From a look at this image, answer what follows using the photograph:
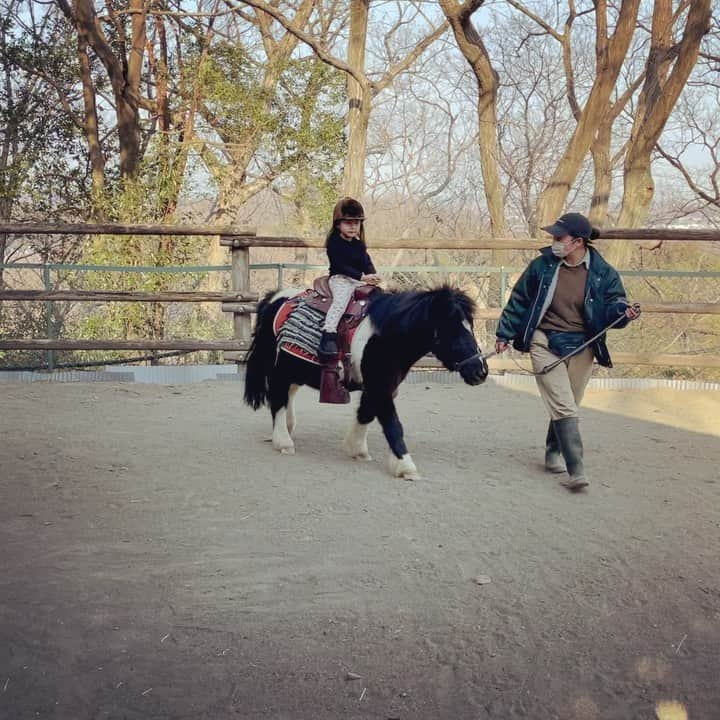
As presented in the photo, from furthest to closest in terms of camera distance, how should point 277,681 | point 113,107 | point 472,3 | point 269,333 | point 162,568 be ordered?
1. point 113,107
2. point 472,3
3. point 269,333
4. point 162,568
5. point 277,681

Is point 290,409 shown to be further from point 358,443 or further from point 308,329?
point 308,329

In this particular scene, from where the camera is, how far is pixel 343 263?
595 centimetres

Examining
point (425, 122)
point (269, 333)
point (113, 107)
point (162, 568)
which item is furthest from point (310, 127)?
point (162, 568)

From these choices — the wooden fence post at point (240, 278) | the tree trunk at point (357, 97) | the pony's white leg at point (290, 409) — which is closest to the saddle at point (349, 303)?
the pony's white leg at point (290, 409)

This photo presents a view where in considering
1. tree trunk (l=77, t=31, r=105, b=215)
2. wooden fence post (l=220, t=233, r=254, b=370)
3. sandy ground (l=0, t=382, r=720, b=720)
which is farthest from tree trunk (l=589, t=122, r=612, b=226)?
sandy ground (l=0, t=382, r=720, b=720)

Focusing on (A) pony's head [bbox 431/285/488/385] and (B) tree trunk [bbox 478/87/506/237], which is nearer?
(A) pony's head [bbox 431/285/488/385]

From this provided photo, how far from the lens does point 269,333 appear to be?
21.1ft

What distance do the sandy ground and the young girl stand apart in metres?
0.93

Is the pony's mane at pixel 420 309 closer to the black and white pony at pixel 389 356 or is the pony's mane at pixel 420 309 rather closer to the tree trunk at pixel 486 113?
the black and white pony at pixel 389 356

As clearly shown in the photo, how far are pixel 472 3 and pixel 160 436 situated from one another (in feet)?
29.7

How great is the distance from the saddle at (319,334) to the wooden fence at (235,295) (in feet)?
11.3

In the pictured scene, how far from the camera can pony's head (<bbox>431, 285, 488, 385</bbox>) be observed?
526cm

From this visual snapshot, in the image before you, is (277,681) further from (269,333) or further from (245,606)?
(269,333)

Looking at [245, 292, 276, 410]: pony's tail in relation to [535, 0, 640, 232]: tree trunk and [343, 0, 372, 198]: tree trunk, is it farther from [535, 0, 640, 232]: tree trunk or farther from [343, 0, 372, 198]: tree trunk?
[535, 0, 640, 232]: tree trunk
